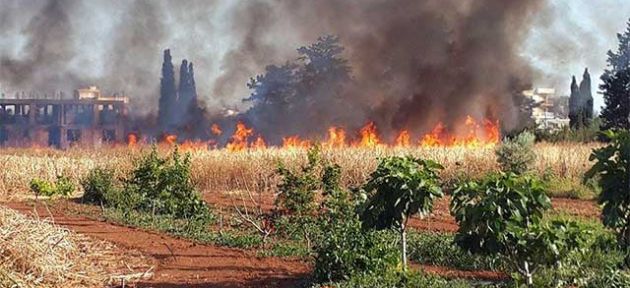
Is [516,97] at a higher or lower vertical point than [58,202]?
higher

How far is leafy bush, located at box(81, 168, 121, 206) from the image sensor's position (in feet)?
56.9

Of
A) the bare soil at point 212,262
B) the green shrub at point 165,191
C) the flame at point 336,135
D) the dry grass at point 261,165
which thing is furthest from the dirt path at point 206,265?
the flame at point 336,135

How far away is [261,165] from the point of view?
65.6 ft

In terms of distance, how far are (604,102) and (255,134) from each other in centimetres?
1932

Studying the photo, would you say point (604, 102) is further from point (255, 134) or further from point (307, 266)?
point (307, 266)

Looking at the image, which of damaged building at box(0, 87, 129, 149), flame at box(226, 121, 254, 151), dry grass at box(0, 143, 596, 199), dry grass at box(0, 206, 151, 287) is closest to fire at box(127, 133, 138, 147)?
damaged building at box(0, 87, 129, 149)

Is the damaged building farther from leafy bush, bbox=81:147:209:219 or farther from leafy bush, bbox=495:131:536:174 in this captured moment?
leafy bush, bbox=495:131:536:174

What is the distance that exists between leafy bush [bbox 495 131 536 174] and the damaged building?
32564 millimetres

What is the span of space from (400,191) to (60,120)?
4616 centimetres

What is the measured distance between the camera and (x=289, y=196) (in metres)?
12.0

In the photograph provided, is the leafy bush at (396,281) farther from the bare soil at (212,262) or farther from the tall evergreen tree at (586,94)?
the tall evergreen tree at (586,94)

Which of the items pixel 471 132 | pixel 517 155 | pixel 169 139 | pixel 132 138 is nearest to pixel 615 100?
pixel 471 132

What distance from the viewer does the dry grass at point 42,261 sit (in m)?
7.48

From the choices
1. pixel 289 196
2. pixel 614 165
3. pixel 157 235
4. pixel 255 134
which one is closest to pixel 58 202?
pixel 157 235
